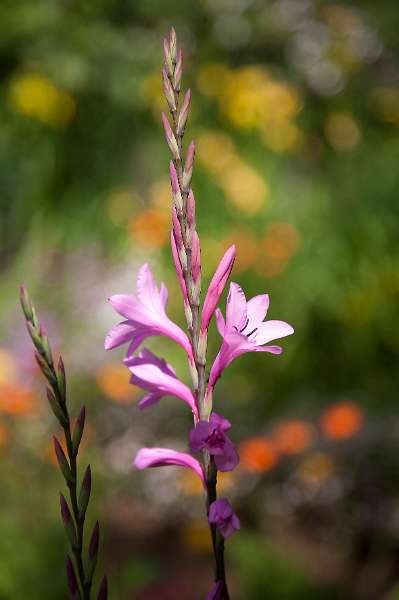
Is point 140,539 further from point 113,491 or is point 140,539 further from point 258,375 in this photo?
point 258,375

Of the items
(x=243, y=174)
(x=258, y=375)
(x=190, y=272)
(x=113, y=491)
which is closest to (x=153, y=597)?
(x=113, y=491)

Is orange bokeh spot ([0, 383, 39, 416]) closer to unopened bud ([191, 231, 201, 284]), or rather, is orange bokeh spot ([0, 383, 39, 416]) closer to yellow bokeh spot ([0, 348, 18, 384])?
yellow bokeh spot ([0, 348, 18, 384])

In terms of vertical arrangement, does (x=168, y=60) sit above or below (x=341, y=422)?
above

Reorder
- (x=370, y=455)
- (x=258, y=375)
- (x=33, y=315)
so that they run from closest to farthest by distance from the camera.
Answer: (x=33, y=315)
(x=370, y=455)
(x=258, y=375)

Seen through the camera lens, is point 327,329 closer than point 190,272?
No

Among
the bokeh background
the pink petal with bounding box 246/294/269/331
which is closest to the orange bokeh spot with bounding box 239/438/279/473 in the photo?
the bokeh background

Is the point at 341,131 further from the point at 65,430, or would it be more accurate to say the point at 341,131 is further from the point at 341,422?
the point at 65,430

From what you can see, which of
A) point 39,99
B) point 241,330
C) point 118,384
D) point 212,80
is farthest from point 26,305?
point 212,80
